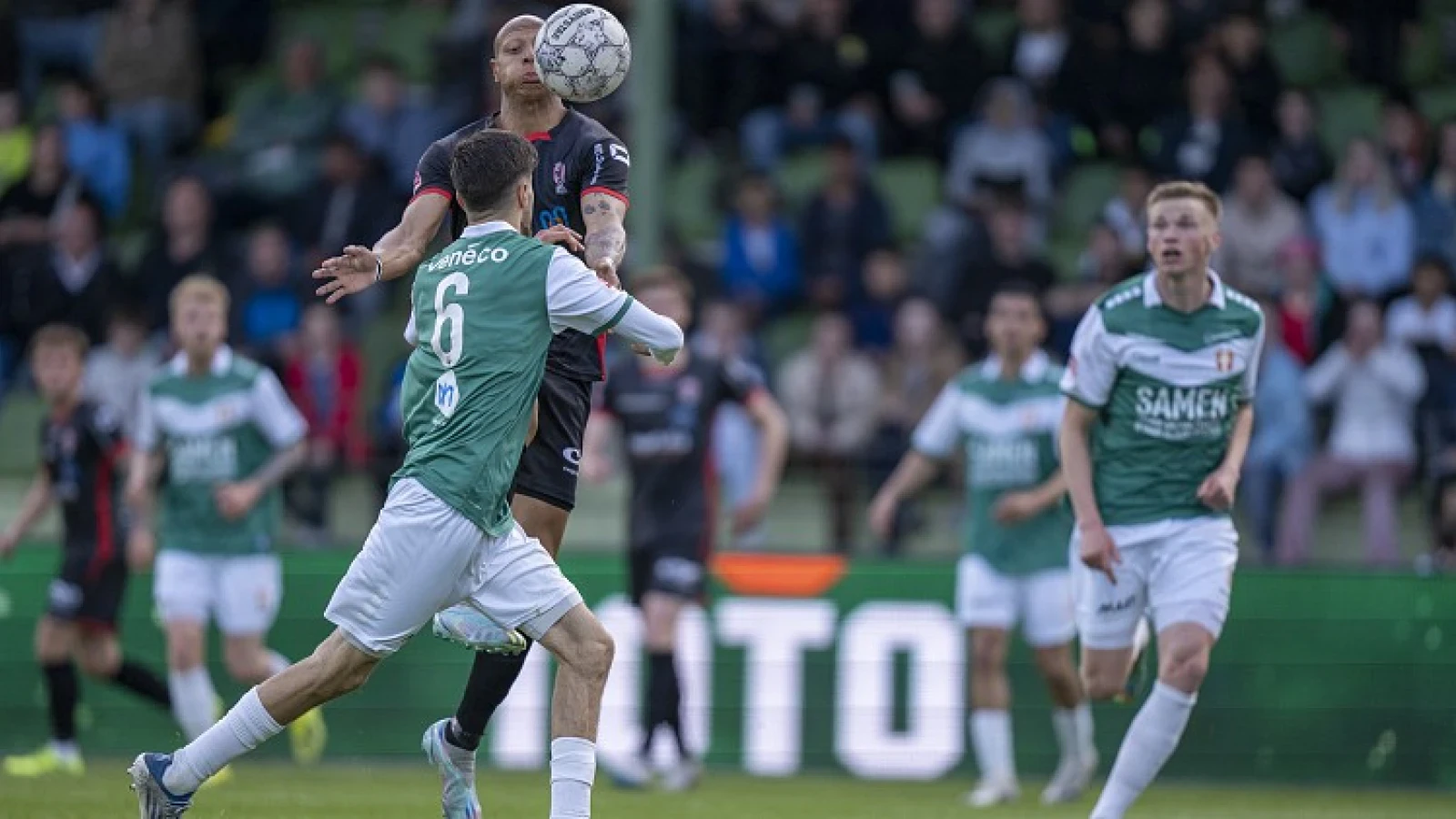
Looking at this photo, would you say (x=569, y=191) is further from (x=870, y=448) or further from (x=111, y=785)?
(x=870, y=448)

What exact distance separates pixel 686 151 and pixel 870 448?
4807 mm

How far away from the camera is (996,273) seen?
56.0 ft

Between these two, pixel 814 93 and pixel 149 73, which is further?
pixel 149 73

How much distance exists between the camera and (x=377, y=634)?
25.7 feet

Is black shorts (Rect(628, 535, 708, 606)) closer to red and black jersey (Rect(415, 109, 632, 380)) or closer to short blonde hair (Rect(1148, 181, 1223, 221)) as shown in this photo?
short blonde hair (Rect(1148, 181, 1223, 221))

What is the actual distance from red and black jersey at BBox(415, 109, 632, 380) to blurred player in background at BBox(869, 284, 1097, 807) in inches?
194

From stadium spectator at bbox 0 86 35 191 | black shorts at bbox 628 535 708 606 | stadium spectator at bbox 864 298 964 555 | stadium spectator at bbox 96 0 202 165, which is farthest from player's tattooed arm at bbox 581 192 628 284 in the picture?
stadium spectator at bbox 96 0 202 165

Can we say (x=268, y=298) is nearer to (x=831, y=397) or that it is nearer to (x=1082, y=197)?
(x=831, y=397)

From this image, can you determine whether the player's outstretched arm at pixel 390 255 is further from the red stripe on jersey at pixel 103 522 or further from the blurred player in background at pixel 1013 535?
the red stripe on jersey at pixel 103 522

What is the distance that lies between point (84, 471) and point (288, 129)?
6427 millimetres

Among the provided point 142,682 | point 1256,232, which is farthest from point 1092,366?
point 1256,232

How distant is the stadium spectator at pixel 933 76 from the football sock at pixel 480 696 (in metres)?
11.0

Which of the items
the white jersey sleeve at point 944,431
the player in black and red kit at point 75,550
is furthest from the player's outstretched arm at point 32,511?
the white jersey sleeve at point 944,431

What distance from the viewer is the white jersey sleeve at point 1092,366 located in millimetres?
9836
